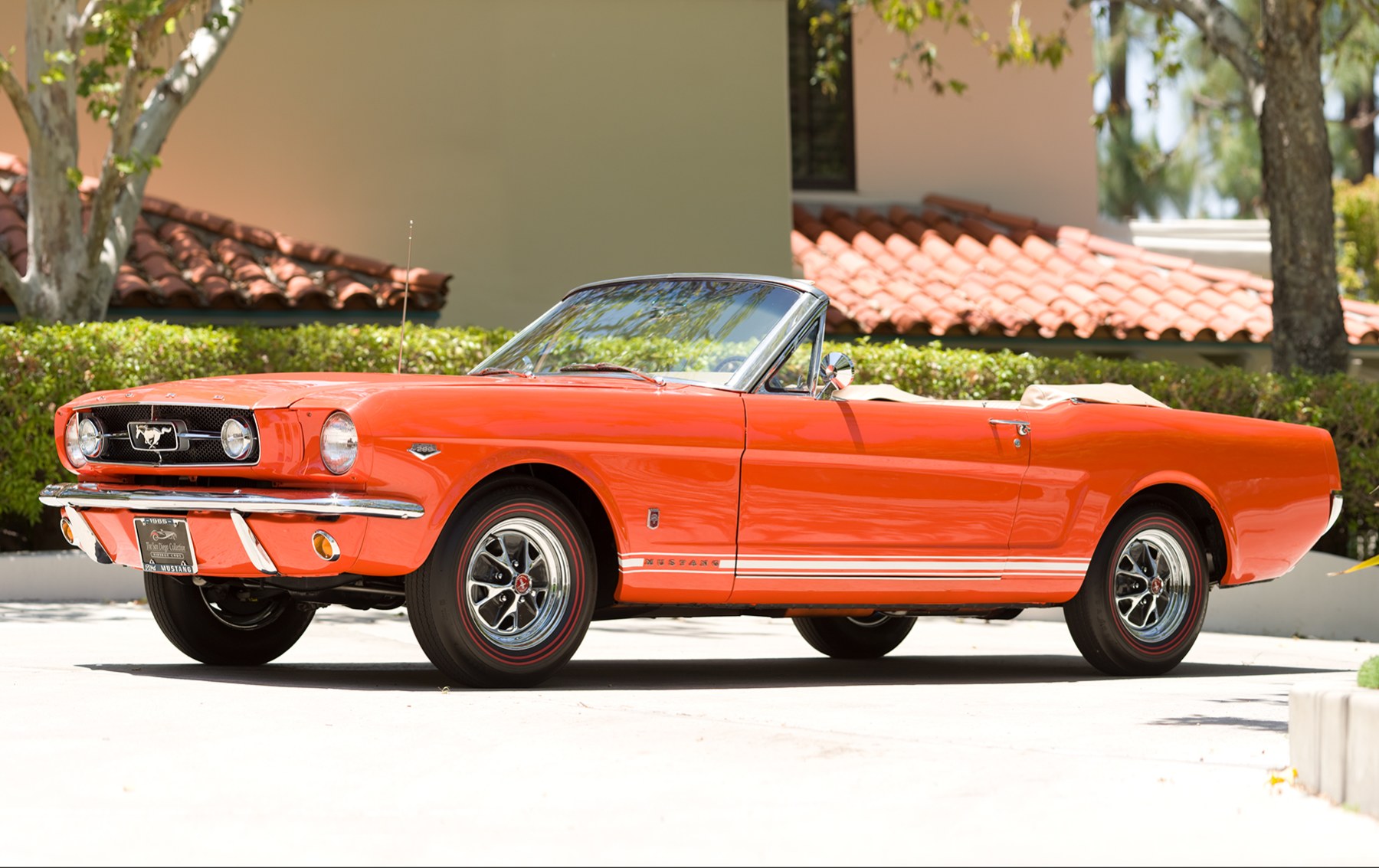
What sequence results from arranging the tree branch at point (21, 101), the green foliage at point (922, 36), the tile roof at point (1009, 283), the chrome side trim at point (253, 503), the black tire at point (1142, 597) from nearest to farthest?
the chrome side trim at point (253, 503), the black tire at point (1142, 597), the tree branch at point (21, 101), the green foliage at point (922, 36), the tile roof at point (1009, 283)

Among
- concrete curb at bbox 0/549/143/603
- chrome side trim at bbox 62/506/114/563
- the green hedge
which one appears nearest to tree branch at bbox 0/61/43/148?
the green hedge

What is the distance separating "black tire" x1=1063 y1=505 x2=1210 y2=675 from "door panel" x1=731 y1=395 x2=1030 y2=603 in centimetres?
68

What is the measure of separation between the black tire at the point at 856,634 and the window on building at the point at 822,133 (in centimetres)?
1186

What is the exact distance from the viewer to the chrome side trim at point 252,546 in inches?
259

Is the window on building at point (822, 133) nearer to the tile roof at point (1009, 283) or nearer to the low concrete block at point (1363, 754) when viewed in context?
the tile roof at point (1009, 283)

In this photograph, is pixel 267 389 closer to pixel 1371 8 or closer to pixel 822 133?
pixel 1371 8

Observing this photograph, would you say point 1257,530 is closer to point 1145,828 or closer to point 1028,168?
point 1145,828

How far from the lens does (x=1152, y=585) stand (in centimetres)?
876

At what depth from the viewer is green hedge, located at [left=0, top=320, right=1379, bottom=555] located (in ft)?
39.1

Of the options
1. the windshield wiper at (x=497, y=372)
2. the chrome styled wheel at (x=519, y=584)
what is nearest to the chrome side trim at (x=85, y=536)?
the chrome styled wheel at (x=519, y=584)

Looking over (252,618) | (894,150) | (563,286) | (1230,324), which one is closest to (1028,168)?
(894,150)

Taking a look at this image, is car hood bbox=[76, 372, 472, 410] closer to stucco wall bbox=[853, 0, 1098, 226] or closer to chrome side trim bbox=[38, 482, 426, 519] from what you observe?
chrome side trim bbox=[38, 482, 426, 519]

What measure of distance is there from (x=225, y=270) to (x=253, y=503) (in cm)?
886

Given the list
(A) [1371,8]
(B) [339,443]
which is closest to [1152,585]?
(B) [339,443]
